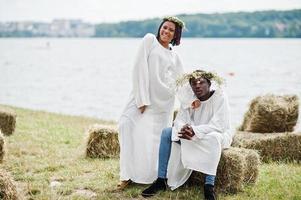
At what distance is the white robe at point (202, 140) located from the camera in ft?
22.2

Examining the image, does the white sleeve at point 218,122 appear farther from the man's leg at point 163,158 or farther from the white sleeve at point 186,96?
the man's leg at point 163,158

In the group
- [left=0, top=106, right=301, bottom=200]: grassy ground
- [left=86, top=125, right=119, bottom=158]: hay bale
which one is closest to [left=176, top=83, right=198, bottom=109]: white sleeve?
[left=0, top=106, right=301, bottom=200]: grassy ground

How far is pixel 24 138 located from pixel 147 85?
4803 mm

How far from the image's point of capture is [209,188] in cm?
670

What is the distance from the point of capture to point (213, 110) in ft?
23.1

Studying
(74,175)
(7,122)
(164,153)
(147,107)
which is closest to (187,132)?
(164,153)

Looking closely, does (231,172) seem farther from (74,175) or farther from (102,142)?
(102,142)

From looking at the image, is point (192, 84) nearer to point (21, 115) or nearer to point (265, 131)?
point (265, 131)

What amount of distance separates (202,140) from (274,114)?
360cm

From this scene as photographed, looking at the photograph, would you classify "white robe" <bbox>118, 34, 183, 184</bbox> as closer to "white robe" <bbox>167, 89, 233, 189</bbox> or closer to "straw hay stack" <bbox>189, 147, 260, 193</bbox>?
"white robe" <bbox>167, 89, 233, 189</bbox>

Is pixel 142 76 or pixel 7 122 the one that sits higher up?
pixel 142 76

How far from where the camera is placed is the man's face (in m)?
7.01

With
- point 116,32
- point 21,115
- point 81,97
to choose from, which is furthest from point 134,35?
point 21,115

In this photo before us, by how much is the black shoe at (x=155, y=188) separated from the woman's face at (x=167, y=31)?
1960 millimetres
